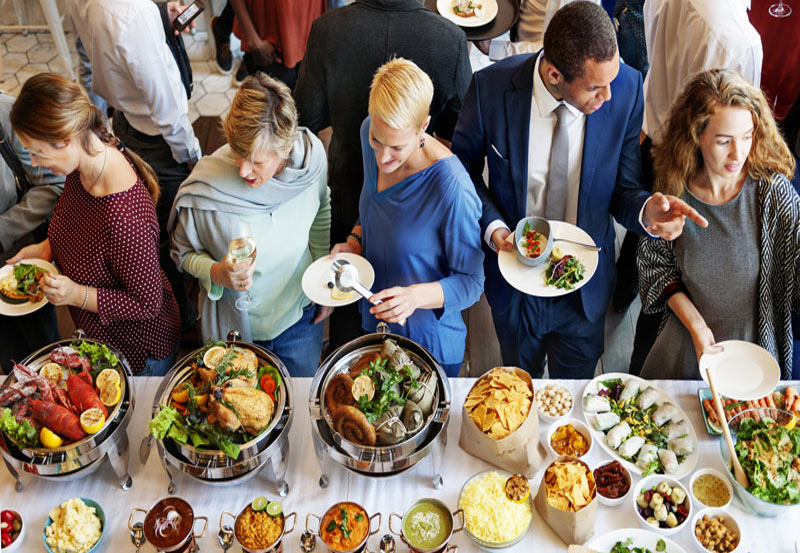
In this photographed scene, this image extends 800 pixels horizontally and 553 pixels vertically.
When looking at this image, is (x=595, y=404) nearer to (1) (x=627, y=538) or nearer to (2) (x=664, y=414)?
(2) (x=664, y=414)

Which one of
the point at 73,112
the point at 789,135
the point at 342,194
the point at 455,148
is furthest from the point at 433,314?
the point at 789,135

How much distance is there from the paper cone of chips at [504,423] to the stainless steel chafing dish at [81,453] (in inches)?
39.3

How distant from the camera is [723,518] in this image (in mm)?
1990

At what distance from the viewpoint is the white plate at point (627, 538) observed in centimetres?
194

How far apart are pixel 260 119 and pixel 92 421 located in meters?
1.03

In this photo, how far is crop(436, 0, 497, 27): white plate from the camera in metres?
4.27

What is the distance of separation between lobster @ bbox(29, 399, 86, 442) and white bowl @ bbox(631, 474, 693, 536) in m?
1.58

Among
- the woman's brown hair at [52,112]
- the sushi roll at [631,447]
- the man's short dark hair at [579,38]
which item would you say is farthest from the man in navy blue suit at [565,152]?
the woman's brown hair at [52,112]

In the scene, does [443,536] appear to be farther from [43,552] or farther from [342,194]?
[342,194]

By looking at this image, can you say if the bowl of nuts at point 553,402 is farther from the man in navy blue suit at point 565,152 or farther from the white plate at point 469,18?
the white plate at point 469,18

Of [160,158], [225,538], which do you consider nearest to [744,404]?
[225,538]

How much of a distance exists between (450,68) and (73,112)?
151 centimetres

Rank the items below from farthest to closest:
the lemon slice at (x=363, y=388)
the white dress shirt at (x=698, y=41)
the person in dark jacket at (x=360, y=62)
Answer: the person in dark jacket at (x=360, y=62) < the white dress shirt at (x=698, y=41) < the lemon slice at (x=363, y=388)

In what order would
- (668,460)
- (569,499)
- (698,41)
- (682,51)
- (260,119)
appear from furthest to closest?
1. (682,51)
2. (698,41)
3. (260,119)
4. (668,460)
5. (569,499)
